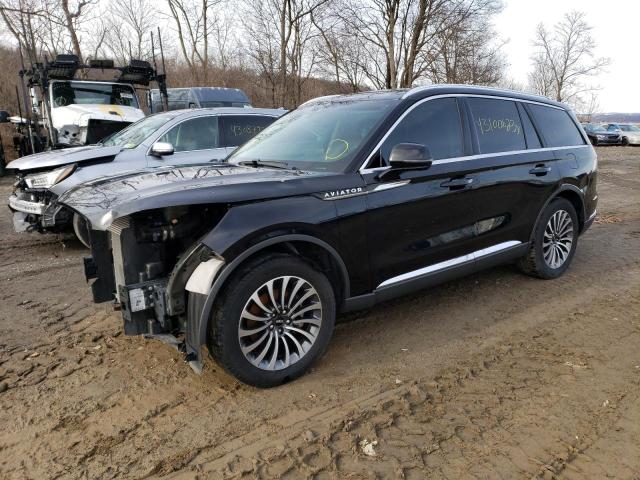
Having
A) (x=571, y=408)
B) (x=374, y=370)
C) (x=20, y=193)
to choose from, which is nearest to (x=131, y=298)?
(x=374, y=370)

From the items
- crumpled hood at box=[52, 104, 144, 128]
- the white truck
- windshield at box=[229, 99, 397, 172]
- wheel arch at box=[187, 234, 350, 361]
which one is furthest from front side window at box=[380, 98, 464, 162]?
crumpled hood at box=[52, 104, 144, 128]

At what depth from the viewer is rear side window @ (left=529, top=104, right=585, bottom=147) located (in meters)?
4.91

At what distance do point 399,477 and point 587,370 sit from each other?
1709 millimetres

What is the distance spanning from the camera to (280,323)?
120 inches

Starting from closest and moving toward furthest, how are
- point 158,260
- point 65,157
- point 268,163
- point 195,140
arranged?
point 158,260
point 268,163
point 65,157
point 195,140

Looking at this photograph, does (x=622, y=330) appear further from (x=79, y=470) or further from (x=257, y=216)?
(x=79, y=470)

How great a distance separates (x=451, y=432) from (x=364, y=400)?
539 millimetres

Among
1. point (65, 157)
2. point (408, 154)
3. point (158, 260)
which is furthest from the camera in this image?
point (65, 157)

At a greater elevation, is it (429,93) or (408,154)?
(429,93)

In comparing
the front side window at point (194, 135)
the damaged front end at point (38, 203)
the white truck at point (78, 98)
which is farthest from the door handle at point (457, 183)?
the white truck at point (78, 98)

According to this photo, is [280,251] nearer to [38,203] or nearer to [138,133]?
[38,203]

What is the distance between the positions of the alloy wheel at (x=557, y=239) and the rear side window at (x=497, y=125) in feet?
2.96

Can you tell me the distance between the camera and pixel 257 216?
2.87 metres

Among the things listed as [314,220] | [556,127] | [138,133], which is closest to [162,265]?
[314,220]
